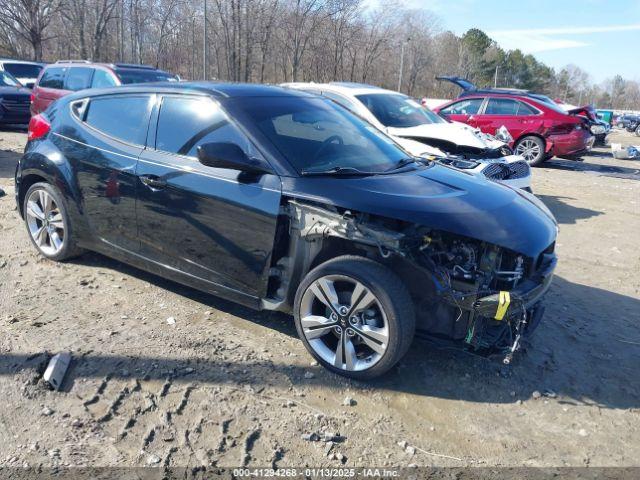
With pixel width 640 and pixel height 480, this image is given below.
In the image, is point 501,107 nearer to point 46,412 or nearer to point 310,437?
point 310,437

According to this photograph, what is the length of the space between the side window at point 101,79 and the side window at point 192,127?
7.99 m

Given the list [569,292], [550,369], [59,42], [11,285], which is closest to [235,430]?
[550,369]

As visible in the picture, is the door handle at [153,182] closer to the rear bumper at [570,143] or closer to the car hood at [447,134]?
the car hood at [447,134]

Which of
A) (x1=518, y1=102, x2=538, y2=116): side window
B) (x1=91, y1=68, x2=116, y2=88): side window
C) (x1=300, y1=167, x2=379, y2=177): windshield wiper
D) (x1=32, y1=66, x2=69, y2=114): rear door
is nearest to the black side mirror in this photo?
(x1=300, y1=167, x2=379, y2=177): windshield wiper

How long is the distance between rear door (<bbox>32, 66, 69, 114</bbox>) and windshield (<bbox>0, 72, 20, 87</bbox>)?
9.70 feet

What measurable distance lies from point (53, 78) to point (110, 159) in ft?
31.3

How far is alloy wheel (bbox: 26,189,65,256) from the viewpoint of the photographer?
15.9 feet

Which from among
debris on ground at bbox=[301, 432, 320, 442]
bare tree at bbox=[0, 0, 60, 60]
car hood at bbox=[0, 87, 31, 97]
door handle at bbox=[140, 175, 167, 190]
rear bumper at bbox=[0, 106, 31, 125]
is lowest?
debris on ground at bbox=[301, 432, 320, 442]

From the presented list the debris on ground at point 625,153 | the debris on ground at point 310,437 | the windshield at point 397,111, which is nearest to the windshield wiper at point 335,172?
the debris on ground at point 310,437

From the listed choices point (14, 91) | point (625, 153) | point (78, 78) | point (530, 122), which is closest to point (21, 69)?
point (14, 91)

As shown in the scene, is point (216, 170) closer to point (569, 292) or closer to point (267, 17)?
point (569, 292)

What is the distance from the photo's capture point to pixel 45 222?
194 inches

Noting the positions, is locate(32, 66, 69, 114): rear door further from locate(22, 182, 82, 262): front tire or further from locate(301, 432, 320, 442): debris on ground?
locate(301, 432, 320, 442): debris on ground

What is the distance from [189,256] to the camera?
388cm
